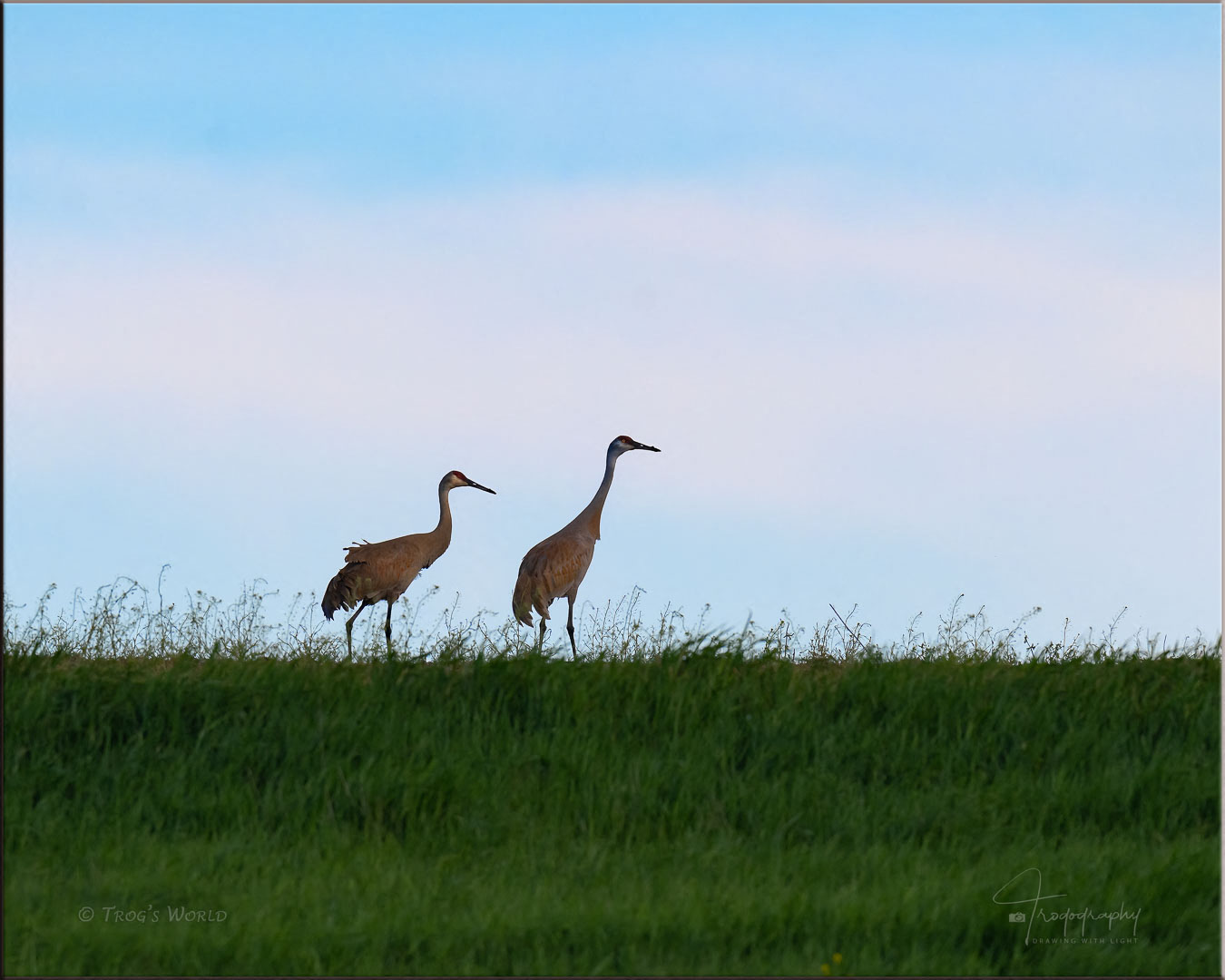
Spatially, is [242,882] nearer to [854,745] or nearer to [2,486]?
[2,486]

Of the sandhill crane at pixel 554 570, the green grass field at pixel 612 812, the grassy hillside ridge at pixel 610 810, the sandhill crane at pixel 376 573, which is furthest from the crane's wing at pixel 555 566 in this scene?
the grassy hillside ridge at pixel 610 810

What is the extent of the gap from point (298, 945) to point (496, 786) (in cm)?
226

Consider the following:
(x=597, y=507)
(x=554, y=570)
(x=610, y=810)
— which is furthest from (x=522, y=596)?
(x=610, y=810)

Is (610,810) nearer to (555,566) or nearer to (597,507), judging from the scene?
(555,566)

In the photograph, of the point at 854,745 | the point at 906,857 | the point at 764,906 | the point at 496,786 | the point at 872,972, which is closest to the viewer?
the point at 872,972

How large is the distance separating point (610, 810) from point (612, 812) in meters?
0.05

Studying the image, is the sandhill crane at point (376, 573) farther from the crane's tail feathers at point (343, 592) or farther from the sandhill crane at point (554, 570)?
the sandhill crane at point (554, 570)

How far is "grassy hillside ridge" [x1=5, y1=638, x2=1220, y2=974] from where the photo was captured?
22.3ft

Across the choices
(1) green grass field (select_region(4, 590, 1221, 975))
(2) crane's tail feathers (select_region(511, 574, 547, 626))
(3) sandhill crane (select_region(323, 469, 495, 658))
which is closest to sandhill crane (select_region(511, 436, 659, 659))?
(2) crane's tail feathers (select_region(511, 574, 547, 626))

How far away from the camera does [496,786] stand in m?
8.71

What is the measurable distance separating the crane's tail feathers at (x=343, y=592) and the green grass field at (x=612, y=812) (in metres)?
5.13

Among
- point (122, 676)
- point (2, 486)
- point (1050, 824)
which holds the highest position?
point (2, 486)

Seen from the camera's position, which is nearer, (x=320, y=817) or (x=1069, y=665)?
(x=320, y=817)

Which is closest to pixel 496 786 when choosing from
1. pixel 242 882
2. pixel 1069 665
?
pixel 242 882
